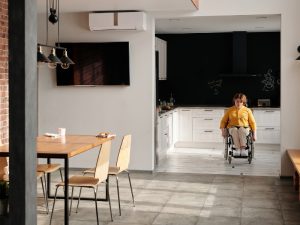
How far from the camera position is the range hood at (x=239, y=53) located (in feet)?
38.6

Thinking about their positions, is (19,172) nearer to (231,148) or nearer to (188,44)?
(231,148)

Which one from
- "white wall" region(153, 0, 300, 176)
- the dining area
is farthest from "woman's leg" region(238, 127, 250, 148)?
the dining area

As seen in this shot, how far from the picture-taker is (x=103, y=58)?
27.3 ft

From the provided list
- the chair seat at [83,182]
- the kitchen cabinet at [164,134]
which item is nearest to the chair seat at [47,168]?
the chair seat at [83,182]

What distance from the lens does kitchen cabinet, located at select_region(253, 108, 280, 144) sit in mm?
11352

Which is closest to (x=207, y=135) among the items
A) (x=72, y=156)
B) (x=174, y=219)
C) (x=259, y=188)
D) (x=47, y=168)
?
(x=259, y=188)

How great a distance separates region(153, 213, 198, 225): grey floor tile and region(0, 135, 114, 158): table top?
3.44ft

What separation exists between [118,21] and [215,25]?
310 cm

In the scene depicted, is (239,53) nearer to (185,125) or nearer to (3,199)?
(185,125)

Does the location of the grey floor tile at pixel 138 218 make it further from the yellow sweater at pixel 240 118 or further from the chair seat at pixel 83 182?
the yellow sweater at pixel 240 118

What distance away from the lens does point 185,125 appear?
1171 centimetres

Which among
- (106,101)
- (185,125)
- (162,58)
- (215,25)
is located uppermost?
(215,25)

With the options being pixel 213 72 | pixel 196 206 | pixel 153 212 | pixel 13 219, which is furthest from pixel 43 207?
pixel 213 72

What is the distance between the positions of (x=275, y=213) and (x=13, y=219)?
3767 mm
